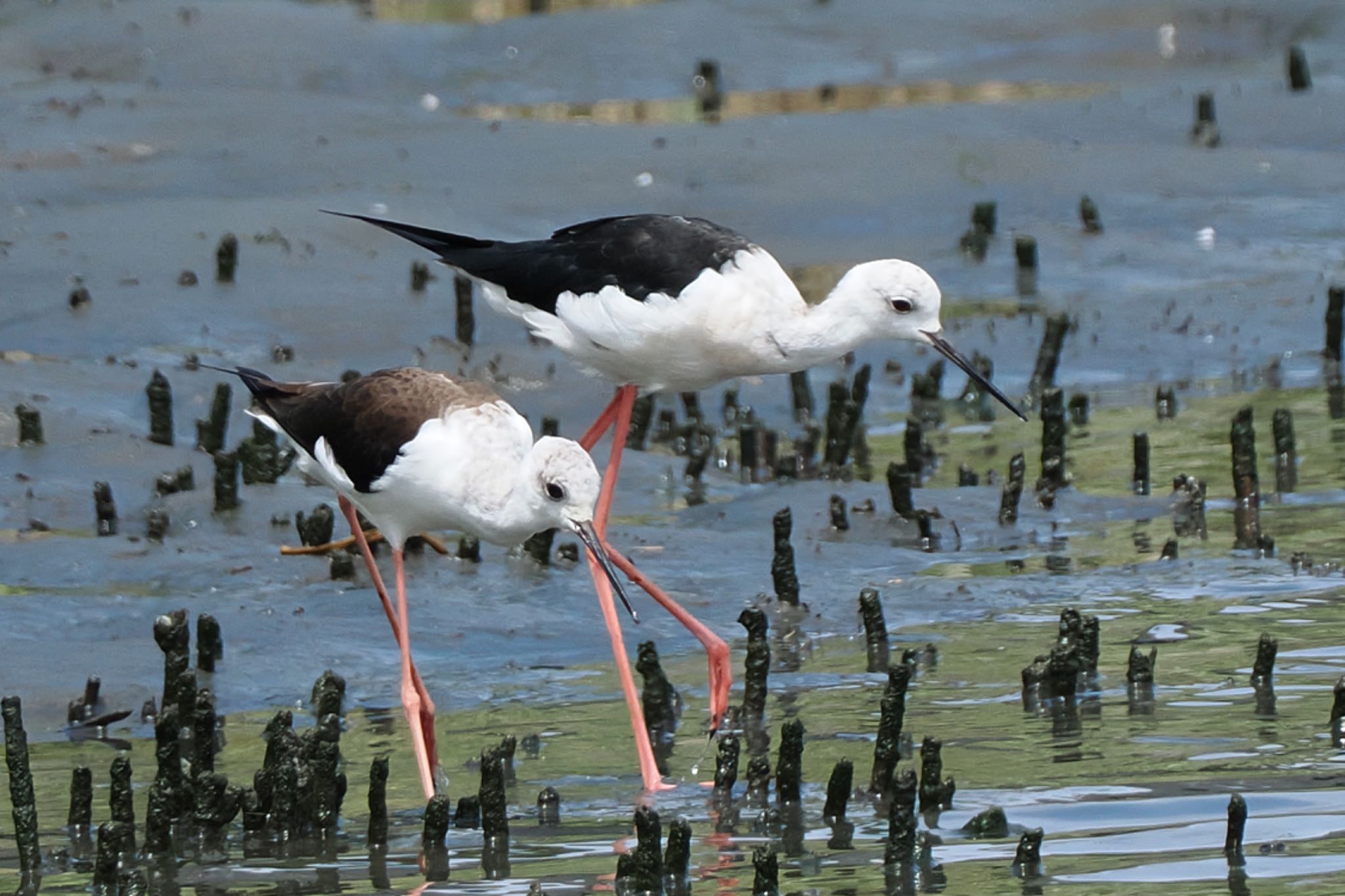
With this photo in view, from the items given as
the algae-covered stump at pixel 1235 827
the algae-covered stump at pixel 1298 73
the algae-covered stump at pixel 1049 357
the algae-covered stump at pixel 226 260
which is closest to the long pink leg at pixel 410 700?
the algae-covered stump at pixel 1235 827

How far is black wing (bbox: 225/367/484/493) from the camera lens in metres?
6.92

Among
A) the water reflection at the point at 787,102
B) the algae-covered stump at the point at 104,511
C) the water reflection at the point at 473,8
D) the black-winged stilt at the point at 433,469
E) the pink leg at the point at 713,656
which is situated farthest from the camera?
the water reflection at the point at 473,8

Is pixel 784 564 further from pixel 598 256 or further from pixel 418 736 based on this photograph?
pixel 418 736

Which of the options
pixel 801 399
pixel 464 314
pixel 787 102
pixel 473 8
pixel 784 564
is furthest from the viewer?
pixel 473 8

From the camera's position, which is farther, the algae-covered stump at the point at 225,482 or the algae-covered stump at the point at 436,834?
the algae-covered stump at the point at 225,482

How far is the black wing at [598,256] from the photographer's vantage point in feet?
26.0

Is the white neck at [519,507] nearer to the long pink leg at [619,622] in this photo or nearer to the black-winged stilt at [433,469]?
the black-winged stilt at [433,469]

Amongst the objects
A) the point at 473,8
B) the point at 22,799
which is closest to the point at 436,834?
the point at 22,799

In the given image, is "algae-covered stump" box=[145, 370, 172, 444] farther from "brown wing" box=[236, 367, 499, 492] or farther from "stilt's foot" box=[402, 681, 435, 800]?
"stilt's foot" box=[402, 681, 435, 800]

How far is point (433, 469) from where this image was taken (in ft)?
22.1

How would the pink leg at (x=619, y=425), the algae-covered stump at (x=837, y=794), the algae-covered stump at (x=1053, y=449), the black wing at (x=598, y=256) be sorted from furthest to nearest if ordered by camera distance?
the algae-covered stump at (x=1053, y=449) → the pink leg at (x=619, y=425) → the black wing at (x=598, y=256) → the algae-covered stump at (x=837, y=794)

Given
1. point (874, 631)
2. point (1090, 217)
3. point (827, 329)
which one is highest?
point (1090, 217)

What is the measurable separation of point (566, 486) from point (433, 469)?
18.2 inches

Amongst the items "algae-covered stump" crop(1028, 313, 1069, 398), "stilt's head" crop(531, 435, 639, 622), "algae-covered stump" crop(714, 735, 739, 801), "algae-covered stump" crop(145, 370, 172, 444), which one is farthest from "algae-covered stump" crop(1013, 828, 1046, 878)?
"algae-covered stump" crop(1028, 313, 1069, 398)
